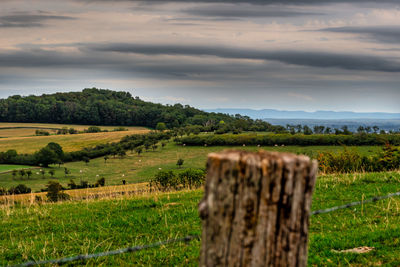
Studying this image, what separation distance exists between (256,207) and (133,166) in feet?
360

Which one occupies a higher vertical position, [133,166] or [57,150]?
[57,150]

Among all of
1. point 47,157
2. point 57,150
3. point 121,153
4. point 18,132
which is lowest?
point 47,157

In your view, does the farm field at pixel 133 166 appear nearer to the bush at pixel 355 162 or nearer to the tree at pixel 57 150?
the tree at pixel 57 150

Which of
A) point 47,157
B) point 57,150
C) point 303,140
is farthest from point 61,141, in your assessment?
point 303,140

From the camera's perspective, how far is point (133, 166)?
110375 mm

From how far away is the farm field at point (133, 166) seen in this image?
93.2 meters

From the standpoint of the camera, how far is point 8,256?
711 centimetres

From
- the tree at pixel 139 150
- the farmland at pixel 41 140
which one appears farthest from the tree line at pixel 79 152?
the farmland at pixel 41 140

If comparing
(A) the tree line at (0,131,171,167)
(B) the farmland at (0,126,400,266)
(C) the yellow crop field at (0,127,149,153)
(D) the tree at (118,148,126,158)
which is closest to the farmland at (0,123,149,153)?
(C) the yellow crop field at (0,127,149,153)

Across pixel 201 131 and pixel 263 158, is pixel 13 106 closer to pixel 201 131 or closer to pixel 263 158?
pixel 201 131

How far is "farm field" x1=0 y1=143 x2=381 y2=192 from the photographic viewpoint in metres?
93.2

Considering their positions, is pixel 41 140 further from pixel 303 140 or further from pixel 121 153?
pixel 303 140

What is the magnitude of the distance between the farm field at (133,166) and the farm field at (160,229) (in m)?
75.4

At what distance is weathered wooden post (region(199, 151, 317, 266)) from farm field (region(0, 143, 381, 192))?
277ft
